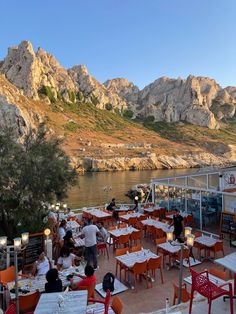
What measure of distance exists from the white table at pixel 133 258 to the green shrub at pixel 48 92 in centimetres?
10392

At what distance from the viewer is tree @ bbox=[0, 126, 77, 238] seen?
8305mm

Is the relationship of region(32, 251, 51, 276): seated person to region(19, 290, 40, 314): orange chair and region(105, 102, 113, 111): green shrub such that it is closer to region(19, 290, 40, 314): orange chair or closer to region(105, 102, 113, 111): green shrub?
region(19, 290, 40, 314): orange chair

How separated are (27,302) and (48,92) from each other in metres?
108

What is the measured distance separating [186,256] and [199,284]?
3230 millimetres

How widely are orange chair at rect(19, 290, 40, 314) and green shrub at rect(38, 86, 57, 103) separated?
106 metres

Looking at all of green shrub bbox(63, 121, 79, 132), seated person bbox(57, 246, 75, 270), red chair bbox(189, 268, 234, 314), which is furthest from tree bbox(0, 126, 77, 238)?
green shrub bbox(63, 121, 79, 132)

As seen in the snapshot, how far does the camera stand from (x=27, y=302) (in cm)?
500

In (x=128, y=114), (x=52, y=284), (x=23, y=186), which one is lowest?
(x=52, y=284)

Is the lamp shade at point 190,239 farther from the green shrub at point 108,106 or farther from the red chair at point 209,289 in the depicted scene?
the green shrub at point 108,106

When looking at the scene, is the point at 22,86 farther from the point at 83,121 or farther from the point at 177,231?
→ the point at 177,231

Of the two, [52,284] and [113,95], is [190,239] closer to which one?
[52,284]

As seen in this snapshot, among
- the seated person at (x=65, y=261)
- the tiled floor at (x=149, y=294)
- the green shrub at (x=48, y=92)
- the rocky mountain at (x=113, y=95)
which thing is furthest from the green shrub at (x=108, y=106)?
the seated person at (x=65, y=261)

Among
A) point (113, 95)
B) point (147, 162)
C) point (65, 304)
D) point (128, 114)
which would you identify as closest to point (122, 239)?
point (65, 304)

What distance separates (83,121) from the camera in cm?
10294
